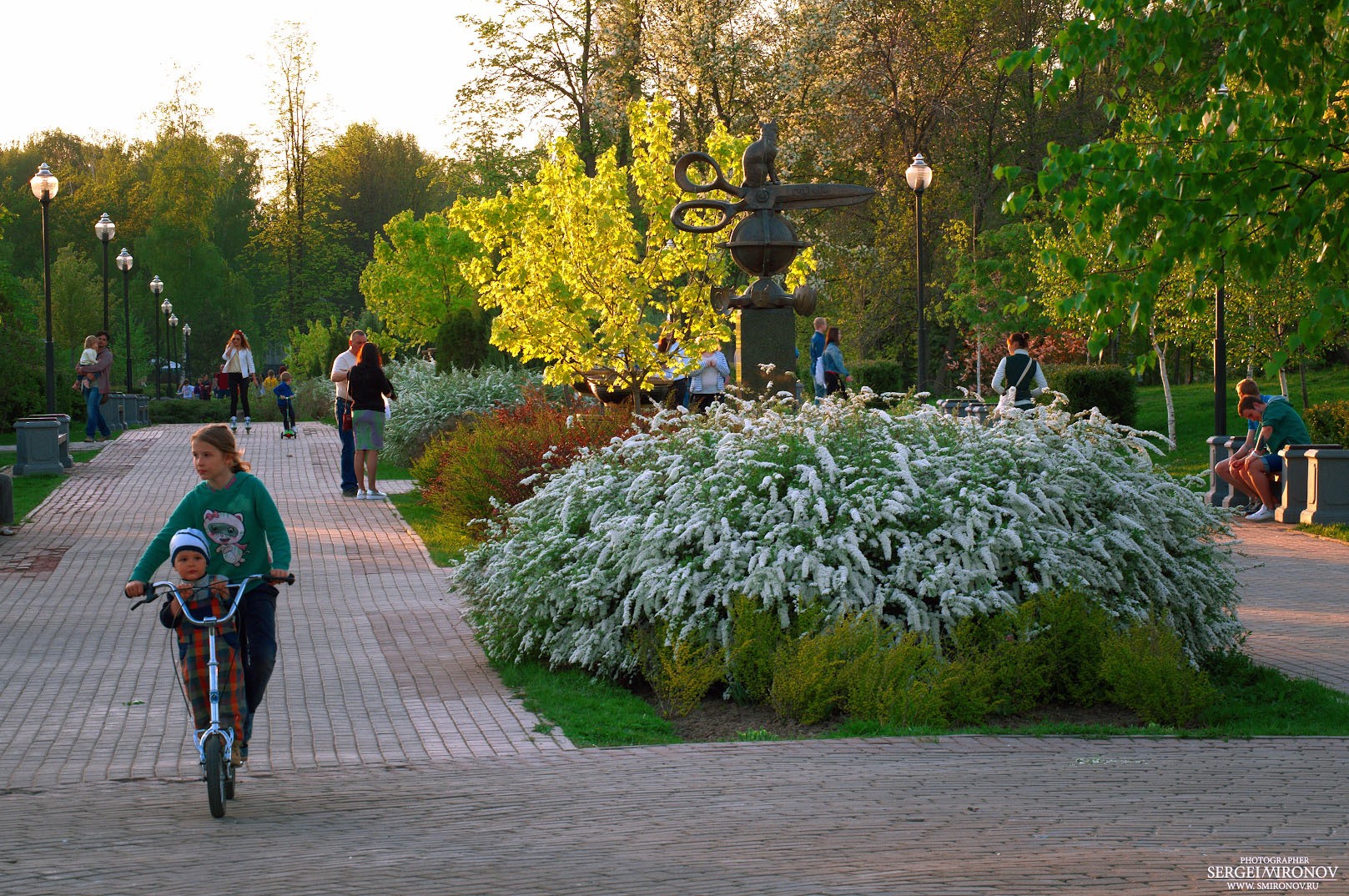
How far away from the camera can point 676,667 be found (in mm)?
7336

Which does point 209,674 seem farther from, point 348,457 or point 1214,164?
point 348,457

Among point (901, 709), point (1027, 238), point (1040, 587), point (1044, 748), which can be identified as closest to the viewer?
point (1044, 748)

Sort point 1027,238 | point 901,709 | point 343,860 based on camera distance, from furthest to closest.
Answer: point 1027,238, point 901,709, point 343,860

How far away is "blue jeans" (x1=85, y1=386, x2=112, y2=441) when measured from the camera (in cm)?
2670

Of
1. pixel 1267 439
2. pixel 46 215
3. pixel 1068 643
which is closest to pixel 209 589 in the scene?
pixel 1068 643

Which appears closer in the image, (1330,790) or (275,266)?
(1330,790)

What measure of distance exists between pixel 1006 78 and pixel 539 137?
48.5 ft

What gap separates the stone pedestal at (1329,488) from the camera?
1488cm

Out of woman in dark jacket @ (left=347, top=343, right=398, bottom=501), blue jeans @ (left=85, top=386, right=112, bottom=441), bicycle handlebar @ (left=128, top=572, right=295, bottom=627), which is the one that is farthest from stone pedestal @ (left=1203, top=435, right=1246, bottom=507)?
blue jeans @ (left=85, top=386, right=112, bottom=441)

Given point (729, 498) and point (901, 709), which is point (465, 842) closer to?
point (901, 709)

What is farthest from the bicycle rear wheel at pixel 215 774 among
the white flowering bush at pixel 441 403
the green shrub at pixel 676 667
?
the white flowering bush at pixel 441 403

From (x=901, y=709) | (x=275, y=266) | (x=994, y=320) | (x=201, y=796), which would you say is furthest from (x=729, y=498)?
(x=275, y=266)

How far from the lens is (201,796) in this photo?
5684 mm

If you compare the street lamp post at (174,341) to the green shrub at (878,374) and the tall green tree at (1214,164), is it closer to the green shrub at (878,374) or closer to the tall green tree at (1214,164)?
the green shrub at (878,374)
